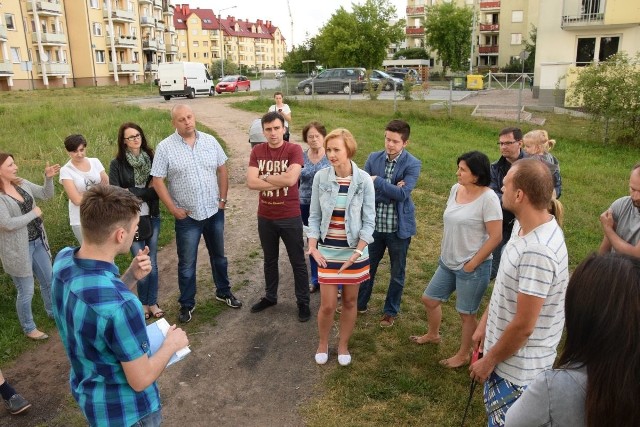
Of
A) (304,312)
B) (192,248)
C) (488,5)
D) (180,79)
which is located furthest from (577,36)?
(488,5)

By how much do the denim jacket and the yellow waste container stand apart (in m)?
33.2

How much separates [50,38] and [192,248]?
53618mm

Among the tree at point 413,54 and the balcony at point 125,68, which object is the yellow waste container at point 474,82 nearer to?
the tree at point 413,54

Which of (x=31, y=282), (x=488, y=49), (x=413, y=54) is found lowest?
(x=31, y=282)

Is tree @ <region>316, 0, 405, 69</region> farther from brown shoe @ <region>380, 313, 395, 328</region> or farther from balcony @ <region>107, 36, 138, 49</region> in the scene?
brown shoe @ <region>380, 313, 395, 328</region>

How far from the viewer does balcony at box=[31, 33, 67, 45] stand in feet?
158

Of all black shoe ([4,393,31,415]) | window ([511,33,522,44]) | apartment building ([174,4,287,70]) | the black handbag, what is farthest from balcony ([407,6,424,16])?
black shoe ([4,393,31,415])

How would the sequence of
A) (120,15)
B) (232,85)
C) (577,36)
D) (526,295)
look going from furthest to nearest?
(120,15), (232,85), (577,36), (526,295)

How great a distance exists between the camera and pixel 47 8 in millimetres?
48156

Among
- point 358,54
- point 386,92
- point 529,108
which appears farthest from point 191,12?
point 529,108

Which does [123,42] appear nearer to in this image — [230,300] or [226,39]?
[226,39]

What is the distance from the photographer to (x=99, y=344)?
2031 mm

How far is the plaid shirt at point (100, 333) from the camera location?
1995 mm

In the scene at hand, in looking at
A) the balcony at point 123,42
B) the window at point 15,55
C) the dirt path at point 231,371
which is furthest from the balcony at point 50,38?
the dirt path at point 231,371
